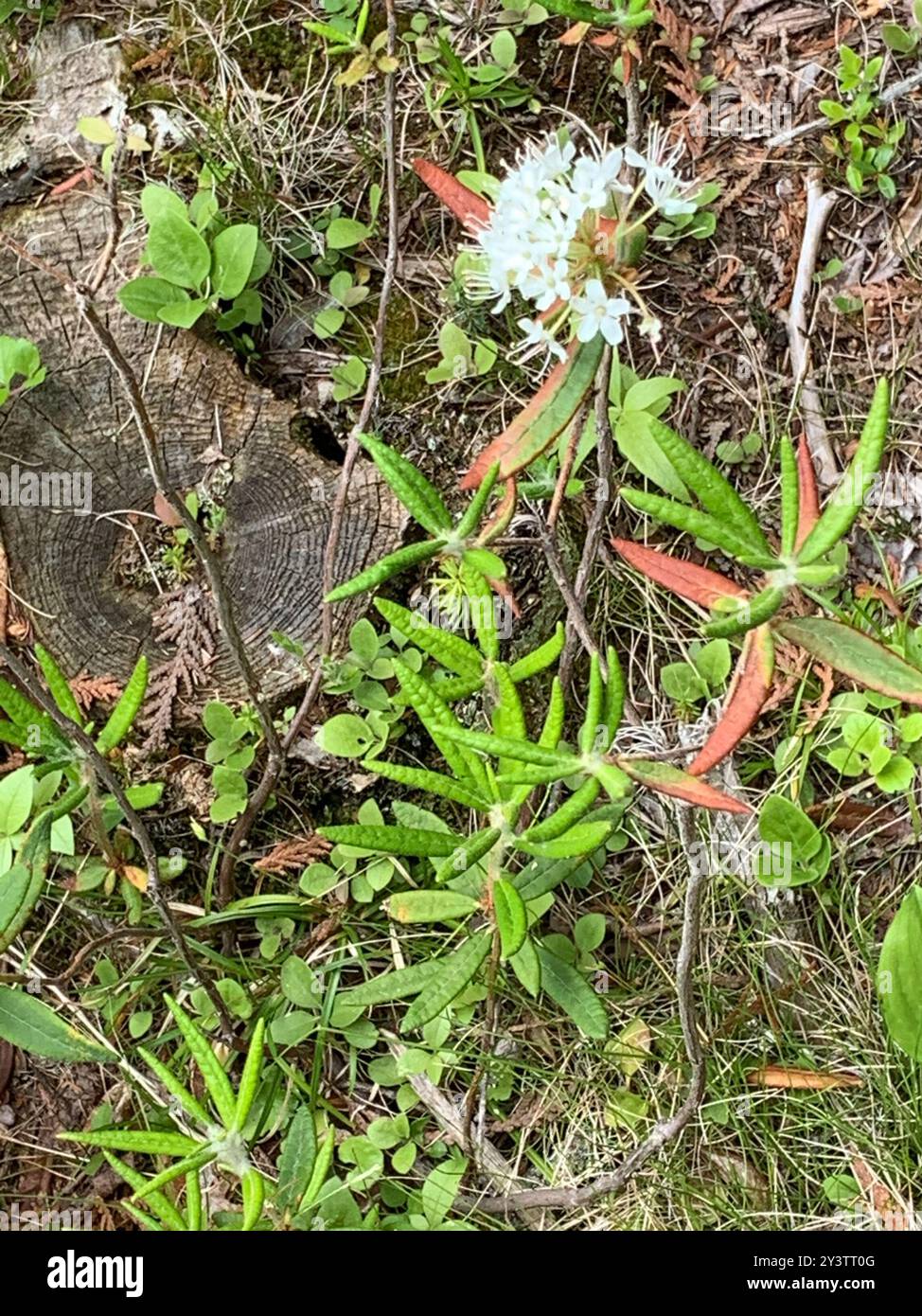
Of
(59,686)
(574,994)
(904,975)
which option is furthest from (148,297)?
(904,975)

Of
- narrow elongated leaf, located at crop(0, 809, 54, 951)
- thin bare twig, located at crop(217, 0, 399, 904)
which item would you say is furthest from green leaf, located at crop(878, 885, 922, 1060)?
narrow elongated leaf, located at crop(0, 809, 54, 951)

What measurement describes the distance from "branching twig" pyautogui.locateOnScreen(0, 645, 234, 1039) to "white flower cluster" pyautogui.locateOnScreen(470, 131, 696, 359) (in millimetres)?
861

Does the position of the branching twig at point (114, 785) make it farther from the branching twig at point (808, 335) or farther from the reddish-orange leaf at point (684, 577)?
the branching twig at point (808, 335)

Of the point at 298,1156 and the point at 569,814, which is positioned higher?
the point at 569,814

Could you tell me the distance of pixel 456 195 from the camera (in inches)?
65.1

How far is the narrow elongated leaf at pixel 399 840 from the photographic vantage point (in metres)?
1.54

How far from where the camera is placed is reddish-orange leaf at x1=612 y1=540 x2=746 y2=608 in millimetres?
1381

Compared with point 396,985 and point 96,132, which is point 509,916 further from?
point 96,132

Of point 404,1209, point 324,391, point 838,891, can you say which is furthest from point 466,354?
point 404,1209

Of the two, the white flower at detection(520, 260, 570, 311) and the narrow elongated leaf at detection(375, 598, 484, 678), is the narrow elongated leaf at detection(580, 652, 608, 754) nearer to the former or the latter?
the narrow elongated leaf at detection(375, 598, 484, 678)

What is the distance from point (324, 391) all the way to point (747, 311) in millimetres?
944

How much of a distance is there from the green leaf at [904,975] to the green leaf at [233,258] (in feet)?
5.73

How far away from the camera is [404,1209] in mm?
2078

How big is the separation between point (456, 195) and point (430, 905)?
116cm
